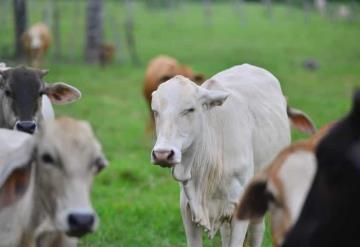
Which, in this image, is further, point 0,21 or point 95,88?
point 0,21

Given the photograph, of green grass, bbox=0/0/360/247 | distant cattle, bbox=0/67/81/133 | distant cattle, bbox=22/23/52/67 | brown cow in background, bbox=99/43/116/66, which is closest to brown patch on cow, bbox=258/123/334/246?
distant cattle, bbox=0/67/81/133

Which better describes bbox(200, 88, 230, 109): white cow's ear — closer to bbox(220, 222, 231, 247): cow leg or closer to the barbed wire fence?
bbox(220, 222, 231, 247): cow leg

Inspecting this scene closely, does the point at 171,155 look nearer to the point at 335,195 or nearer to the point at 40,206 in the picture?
the point at 40,206

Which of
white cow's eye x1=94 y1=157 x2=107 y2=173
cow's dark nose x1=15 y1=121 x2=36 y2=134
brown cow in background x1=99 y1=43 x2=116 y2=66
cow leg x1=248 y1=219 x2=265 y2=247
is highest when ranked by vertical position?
white cow's eye x1=94 y1=157 x2=107 y2=173

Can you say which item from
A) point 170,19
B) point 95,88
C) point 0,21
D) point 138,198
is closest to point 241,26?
point 170,19

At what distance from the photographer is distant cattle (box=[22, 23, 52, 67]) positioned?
25.5 meters

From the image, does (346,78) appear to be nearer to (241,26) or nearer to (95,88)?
(95,88)

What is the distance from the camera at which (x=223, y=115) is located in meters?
7.80

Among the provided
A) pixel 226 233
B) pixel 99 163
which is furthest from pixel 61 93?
pixel 99 163

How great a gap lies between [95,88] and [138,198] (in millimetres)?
10402

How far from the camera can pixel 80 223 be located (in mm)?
5152

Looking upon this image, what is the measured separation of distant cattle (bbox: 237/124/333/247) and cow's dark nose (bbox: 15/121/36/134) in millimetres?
2775

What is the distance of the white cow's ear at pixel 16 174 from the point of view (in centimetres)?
562

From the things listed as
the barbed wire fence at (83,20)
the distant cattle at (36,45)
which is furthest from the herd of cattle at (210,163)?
the distant cattle at (36,45)
